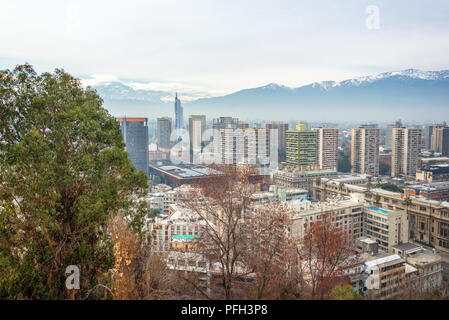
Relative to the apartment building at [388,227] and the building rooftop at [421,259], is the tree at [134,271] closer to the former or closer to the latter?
the building rooftop at [421,259]

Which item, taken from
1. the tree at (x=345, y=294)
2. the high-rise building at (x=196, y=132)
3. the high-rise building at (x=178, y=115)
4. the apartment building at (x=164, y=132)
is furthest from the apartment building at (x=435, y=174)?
the tree at (x=345, y=294)

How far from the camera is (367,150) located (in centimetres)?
1678

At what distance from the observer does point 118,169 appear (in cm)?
215

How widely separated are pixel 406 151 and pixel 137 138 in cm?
1207

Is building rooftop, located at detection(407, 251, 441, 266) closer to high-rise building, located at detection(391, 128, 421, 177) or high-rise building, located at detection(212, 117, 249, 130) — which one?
Result: high-rise building, located at detection(391, 128, 421, 177)

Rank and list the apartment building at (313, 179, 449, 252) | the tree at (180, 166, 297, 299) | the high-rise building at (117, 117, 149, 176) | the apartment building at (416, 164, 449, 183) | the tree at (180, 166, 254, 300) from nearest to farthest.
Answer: the tree at (180, 166, 297, 299), the tree at (180, 166, 254, 300), the apartment building at (313, 179, 449, 252), the apartment building at (416, 164, 449, 183), the high-rise building at (117, 117, 149, 176)

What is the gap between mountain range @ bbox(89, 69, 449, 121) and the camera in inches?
550

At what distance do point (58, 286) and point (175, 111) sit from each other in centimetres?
1798

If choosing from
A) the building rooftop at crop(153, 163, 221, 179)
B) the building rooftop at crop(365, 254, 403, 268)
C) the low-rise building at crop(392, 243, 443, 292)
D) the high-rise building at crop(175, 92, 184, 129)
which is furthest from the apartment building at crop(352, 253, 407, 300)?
the high-rise building at crop(175, 92, 184, 129)

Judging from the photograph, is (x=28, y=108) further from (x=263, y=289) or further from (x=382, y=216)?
(x=382, y=216)

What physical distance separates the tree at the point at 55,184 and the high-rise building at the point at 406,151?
15687 millimetres

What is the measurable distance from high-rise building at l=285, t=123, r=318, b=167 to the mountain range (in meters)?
4.54

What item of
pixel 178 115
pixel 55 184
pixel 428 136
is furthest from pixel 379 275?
pixel 428 136
